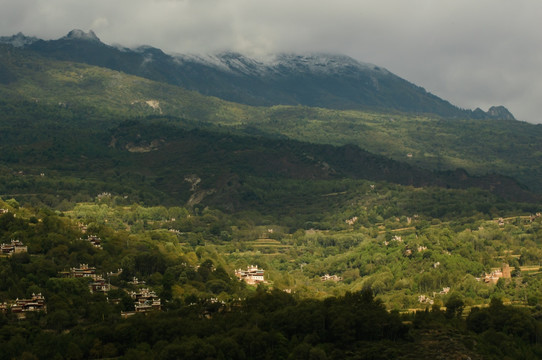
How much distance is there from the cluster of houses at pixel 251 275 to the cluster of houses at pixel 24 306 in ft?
84.2

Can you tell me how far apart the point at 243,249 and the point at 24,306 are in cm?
5352

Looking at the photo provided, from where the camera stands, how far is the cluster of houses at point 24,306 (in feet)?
212

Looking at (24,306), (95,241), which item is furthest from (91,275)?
(24,306)

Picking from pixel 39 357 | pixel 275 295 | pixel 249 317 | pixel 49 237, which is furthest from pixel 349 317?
pixel 49 237

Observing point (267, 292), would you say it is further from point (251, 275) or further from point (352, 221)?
point (352, 221)

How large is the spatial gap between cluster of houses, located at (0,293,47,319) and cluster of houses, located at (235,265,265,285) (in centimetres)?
2567

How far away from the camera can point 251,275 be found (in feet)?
301

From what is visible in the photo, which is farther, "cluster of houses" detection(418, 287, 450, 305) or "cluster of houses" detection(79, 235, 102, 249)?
"cluster of houses" detection(79, 235, 102, 249)

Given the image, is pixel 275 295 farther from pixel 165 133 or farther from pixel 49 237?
pixel 165 133

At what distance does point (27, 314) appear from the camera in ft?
211

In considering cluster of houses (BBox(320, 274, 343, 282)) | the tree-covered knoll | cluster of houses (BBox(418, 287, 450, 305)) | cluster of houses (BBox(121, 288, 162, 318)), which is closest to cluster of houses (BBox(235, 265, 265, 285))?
the tree-covered knoll

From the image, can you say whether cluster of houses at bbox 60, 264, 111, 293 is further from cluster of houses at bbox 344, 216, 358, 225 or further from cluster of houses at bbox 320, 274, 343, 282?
cluster of houses at bbox 344, 216, 358, 225

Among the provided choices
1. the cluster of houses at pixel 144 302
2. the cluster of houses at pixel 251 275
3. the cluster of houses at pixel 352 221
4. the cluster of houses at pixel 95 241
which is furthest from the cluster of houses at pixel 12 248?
the cluster of houses at pixel 352 221

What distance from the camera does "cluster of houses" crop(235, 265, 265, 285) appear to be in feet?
297
